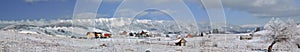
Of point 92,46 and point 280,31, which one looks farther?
point 280,31

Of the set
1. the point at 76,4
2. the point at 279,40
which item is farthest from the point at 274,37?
the point at 76,4

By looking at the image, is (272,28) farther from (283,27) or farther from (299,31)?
(299,31)

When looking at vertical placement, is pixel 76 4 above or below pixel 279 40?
above

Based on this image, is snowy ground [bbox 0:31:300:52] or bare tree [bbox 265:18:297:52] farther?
bare tree [bbox 265:18:297:52]

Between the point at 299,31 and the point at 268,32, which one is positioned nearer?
the point at 268,32

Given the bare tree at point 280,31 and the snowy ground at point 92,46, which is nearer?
the snowy ground at point 92,46

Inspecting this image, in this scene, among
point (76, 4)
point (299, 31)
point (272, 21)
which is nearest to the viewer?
point (76, 4)

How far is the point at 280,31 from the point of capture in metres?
53.1

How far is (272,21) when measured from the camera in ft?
185

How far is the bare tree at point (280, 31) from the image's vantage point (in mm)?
52406

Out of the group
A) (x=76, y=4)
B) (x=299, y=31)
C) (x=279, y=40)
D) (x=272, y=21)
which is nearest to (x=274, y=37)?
(x=279, y=40)

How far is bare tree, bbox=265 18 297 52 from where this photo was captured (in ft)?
172

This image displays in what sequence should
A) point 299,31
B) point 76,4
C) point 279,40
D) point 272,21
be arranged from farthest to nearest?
1. point 299,31
2. point 272,21
3. point 279,40
4. point 76,4

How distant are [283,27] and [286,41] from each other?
195cm
